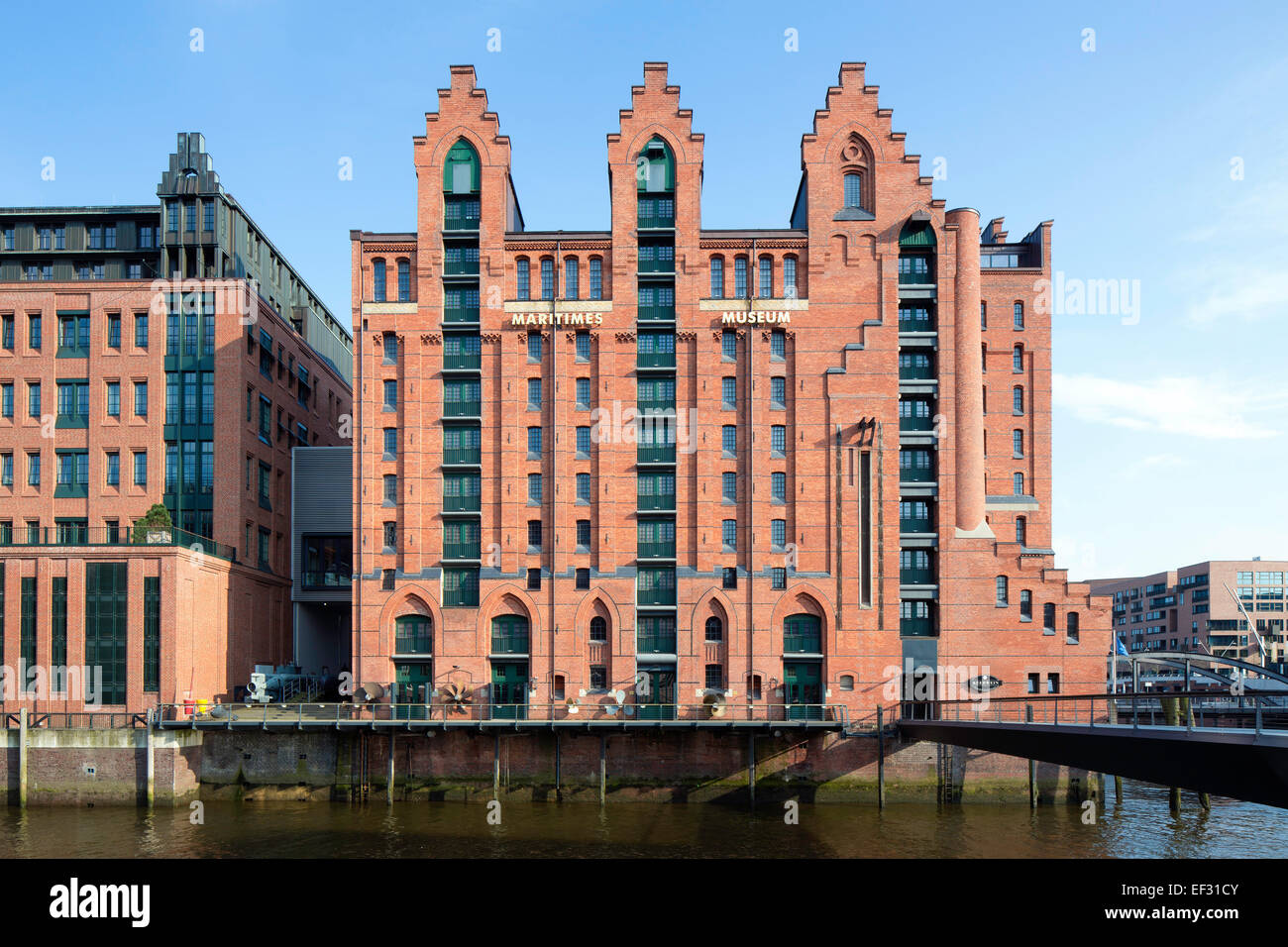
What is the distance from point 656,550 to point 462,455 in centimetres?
1154

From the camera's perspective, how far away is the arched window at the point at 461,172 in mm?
49625

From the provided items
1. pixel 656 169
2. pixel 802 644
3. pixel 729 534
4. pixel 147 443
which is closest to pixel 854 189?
pixel 656 169

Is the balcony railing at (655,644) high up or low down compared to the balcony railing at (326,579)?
down

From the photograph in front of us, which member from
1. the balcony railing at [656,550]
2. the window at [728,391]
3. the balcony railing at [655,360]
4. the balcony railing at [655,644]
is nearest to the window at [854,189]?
the window at [728,391]

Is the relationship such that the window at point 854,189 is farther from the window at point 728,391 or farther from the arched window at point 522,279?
the arched window at point 522,279

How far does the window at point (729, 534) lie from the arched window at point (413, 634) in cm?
1606

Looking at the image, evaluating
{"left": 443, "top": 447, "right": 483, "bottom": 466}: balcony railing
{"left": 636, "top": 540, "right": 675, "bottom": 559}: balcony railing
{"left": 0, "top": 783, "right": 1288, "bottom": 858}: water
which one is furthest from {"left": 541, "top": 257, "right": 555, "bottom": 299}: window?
{"left": 0, "top": 783, "right": 1288, "bottom": 858}: water

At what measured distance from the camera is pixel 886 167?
4931 centimetres

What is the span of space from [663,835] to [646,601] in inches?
511

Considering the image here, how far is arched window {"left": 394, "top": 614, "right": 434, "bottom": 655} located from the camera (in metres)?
47.9

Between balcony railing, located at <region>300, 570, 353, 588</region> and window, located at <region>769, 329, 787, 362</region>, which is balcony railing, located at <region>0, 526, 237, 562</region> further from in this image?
window, located at <region>769, 329, 787, 362</region>

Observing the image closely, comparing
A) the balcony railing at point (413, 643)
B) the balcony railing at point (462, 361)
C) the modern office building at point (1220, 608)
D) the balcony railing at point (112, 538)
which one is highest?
the balcony railing at point (462, 361)

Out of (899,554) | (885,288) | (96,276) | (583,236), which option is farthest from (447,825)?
(96,276)

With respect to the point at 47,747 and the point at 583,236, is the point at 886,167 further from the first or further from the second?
the point at 47,747
